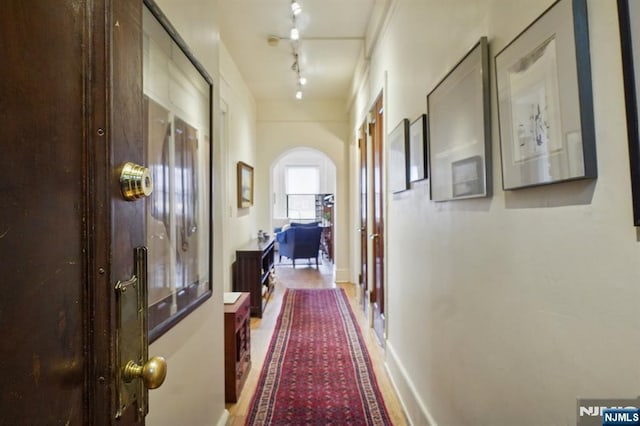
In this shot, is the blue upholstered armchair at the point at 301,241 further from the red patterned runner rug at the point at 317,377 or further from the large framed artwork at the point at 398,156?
the large framed artwork at the point at 398,156

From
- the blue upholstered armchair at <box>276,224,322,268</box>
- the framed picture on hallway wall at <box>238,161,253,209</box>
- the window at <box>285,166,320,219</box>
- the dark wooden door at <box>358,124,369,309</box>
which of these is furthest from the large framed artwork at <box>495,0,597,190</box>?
the window at <box>285,166,320,219</box>

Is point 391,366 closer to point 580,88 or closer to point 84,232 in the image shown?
point 580,88

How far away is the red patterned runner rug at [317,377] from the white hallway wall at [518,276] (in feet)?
1.23

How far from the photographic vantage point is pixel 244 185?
15.0 ft

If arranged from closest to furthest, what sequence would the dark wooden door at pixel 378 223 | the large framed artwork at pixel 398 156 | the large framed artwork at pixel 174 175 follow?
the large framed artwork at pixel 174 175, the large framed artwork at pixel 398 156, the dark wooden door at pixel 378 223

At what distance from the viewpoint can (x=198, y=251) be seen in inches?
57.5

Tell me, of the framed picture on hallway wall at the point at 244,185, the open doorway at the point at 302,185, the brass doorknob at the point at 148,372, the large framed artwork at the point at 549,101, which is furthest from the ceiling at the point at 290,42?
the open doorway at the point at 302,185

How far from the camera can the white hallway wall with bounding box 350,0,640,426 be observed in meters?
0.68

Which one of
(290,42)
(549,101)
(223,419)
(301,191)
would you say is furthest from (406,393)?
(301,191)

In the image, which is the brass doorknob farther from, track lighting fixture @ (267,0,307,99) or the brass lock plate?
track lighting fixture @ (267,0,307,99)

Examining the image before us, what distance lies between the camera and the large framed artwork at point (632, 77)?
1.98 ft

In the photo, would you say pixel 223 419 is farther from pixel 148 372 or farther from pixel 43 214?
pixel 43 214

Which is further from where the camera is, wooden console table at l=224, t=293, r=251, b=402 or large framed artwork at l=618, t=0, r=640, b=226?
wooden console table at l=224, t=293, r=251, b=402

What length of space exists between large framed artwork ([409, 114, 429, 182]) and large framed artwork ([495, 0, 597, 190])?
0.75 metres
